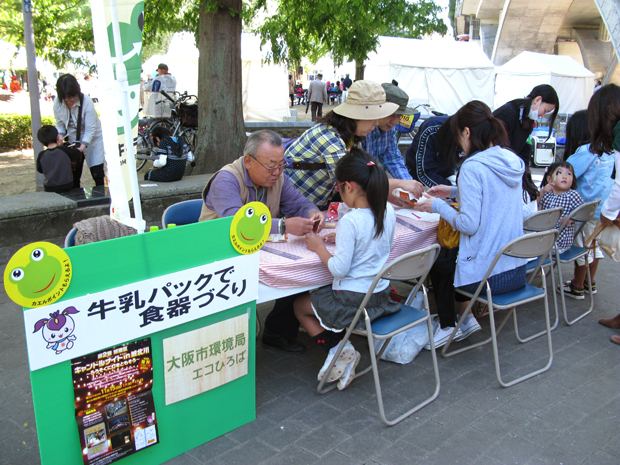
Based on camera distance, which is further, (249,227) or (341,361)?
(341,361)

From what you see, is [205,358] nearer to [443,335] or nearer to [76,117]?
[443,335]

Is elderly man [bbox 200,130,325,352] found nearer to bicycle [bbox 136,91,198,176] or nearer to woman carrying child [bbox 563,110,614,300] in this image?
woman carrying child [bbox 563,110,614,300]

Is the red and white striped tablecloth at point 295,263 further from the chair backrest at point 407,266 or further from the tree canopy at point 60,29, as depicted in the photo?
the tree canopy at point 60,29

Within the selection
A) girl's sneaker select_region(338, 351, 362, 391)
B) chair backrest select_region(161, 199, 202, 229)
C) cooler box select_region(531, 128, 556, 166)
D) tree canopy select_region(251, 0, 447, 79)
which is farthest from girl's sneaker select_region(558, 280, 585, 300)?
cooler box select_region(531, 128, 556, 166)

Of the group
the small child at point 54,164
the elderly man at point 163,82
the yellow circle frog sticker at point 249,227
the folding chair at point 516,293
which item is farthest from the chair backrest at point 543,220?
the elderly man at point 163,82

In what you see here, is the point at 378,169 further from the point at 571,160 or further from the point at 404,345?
the point at 571,160

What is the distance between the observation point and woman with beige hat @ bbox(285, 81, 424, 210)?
326cm

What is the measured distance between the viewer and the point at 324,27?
652 cm

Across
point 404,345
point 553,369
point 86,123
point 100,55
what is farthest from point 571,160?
point 86,123

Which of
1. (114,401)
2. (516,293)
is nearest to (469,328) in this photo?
(516,293)

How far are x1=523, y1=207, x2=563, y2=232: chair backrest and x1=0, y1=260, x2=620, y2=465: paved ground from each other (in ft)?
2.64

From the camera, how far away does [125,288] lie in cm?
188

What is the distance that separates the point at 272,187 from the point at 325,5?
3.92 meters

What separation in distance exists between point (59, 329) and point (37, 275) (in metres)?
0.24
